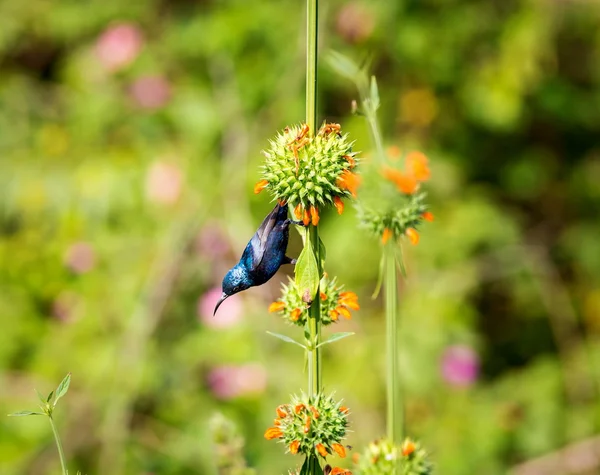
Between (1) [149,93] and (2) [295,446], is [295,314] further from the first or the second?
(1) [149,93]

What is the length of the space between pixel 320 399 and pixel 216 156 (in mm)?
2299

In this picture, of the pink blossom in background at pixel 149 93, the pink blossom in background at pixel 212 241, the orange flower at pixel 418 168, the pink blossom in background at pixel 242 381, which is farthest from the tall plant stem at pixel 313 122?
the pink blossom in background at pixel 149 93

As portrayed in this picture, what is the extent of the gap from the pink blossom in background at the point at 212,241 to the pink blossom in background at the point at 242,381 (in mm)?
421

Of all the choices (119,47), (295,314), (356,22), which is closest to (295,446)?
(295,314)

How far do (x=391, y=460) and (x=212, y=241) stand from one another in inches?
75.5

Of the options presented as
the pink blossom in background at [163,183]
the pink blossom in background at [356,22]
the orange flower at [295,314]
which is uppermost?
the pink blossom in background at [356,22]

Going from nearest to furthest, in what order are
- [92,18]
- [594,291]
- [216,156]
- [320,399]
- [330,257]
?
[320,399]
[330,257]
[216,156]
[92,18]
[594,291]

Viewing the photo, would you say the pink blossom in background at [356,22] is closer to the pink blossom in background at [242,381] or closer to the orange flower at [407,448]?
the pink blossom in background at [242,381]

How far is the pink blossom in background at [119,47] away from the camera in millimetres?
3137

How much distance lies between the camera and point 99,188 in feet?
9.45

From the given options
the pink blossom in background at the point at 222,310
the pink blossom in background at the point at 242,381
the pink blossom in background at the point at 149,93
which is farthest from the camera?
the pink blossom in background at the point at 149,93

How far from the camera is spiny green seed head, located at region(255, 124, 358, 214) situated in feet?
2.68

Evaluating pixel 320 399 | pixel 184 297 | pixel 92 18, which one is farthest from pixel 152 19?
pixel 320 399

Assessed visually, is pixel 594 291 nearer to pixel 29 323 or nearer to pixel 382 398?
pixel 382 398
